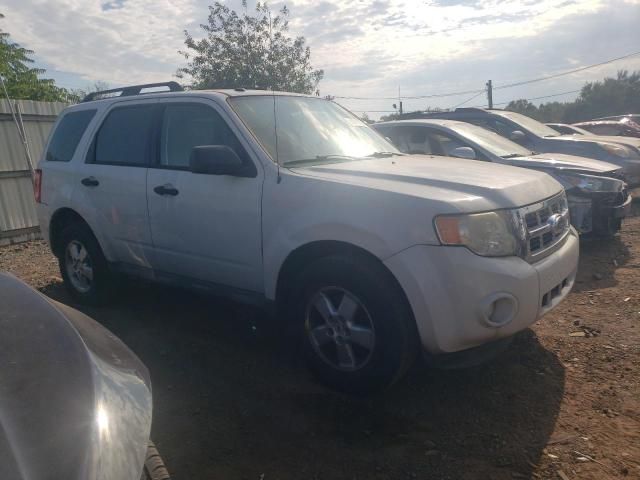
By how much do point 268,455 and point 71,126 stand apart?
3.90 m

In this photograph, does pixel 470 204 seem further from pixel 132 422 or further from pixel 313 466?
pixel 132 422

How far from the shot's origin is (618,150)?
8469mm

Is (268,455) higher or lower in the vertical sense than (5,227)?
lower

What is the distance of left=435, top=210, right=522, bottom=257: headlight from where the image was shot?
2.80 meters

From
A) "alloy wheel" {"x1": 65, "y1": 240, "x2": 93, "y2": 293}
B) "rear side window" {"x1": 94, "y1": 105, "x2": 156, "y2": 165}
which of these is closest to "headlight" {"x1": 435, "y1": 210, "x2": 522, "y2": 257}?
"rear side window" {"x1": 94, "y1": 105, "x2": 156, "y2": 165}

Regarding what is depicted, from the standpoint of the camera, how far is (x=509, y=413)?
299 cm

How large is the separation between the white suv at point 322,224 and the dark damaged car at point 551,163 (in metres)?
2.46

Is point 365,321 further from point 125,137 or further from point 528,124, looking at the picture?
point 528,124

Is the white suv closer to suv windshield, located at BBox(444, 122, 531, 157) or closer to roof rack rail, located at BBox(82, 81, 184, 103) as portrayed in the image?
roof rack rail, located at BBox(82, 81, 184, 103)

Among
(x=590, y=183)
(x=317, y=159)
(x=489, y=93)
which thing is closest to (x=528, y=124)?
(x=590, y=183)

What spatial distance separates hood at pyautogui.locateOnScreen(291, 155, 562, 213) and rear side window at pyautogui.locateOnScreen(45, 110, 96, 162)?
2.61m

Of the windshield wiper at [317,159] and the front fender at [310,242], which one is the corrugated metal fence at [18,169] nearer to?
the windshield wiper at [317,159]

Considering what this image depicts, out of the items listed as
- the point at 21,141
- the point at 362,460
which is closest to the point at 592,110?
the point at 21,141

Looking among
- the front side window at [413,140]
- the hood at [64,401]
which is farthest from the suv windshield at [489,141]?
the hood at [64,401]
